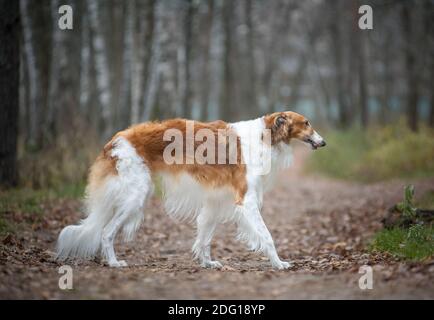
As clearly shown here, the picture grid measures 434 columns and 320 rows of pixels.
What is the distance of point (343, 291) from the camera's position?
5.15 m

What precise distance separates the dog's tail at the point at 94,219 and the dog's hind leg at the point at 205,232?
1.23 m

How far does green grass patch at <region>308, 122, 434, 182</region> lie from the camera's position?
53.1ft

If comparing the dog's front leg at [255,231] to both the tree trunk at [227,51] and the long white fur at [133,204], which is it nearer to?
the long white fur at [133,204]

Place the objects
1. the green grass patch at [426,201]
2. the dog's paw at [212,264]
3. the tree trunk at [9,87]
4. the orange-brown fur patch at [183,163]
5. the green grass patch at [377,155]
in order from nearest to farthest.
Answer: the orange-brown fur patch at [183,163] < the dog's paw at [212,264] < the tree trunk at [9,87] < the green grass patch at [426,201] < the green grass patch at [377,155]

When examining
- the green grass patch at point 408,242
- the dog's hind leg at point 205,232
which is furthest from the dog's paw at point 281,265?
the green grass patch at point 408,242

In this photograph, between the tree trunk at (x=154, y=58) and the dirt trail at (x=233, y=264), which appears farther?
the tree trunk at (x=154, y=58)

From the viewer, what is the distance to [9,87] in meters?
9.80

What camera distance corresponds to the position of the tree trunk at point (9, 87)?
31.3 ft

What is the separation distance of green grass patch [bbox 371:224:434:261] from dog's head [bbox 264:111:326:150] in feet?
5.15

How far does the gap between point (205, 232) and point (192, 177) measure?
0.84 meters

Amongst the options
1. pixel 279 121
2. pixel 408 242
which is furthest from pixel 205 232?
pixel 408 242

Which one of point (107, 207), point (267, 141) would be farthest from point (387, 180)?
point (107, 207)

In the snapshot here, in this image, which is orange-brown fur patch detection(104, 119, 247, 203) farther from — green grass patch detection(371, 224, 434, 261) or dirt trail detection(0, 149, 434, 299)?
green grass patch detection(371, 224, 434, 261)
